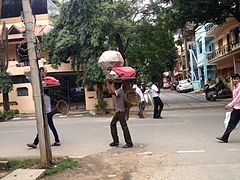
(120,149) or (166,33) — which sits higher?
(166,33)

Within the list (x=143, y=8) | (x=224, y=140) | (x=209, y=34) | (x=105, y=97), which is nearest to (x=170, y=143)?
(x=224, y=140)

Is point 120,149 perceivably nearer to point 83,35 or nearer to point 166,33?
point 83,35

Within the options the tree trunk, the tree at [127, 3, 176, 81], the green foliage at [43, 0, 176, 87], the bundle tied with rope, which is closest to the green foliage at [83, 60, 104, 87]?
the green foliage at [43, 0, 176, 87]

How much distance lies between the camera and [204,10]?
70.0ft

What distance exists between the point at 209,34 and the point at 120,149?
36.6 meters

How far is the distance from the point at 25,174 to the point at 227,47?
1245 inches

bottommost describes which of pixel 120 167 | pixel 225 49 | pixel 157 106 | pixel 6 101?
pixel 120 167

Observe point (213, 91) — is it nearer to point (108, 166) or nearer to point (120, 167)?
point (108, 166)

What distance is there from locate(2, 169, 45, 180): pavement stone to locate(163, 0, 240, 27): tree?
48.5 feet

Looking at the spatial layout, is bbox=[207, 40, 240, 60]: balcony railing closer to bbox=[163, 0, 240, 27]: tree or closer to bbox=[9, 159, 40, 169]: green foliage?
bbox=[163, 0, 240, 27]: tree

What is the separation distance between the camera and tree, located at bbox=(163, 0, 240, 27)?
20.9 m

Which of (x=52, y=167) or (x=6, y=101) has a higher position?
(x=6, y=101)

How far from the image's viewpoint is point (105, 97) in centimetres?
2509

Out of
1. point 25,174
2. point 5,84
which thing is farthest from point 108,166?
point 5,84
